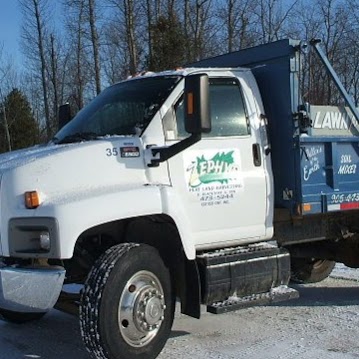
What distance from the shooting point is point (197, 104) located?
194 inches

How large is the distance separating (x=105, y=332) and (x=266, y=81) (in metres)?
3.00

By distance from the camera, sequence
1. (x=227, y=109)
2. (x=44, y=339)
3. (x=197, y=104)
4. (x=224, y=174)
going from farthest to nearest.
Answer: (x=44, y=339)
(x=227, y=109)
(x=224, y=174)
(x=197, y=104)

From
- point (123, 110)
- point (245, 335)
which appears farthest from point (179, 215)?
point (245, 335)

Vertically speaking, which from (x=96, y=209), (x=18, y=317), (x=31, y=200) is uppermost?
(x=31, y=200)

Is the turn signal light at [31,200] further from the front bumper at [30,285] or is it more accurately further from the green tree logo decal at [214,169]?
the green tree logo decal at [214,169]

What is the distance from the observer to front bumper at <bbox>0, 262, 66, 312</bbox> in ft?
15.2

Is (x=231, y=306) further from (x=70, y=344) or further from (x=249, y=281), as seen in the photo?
(x=70, y=344)

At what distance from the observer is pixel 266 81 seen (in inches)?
251

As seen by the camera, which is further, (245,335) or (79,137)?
(245,335)

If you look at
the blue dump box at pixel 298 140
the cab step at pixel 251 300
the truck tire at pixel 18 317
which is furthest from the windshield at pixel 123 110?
the truck tire at pixel 18 317

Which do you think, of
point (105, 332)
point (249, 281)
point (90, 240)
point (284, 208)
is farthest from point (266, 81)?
point (105, 332)

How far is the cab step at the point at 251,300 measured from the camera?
18.0 ft

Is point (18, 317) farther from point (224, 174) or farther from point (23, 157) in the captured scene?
point (224, 174)

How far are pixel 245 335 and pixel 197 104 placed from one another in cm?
238
